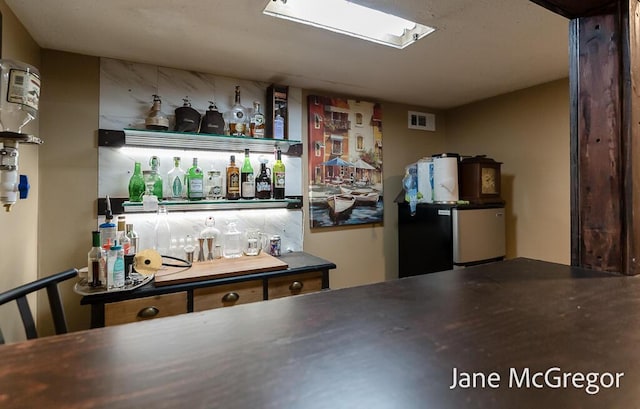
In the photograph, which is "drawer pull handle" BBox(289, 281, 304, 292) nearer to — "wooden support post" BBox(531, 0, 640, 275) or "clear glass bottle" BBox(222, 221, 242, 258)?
"clear glass bottle" BBox(222, 221, 242, 258)

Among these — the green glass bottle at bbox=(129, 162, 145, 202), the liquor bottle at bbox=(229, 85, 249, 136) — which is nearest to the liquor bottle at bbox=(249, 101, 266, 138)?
the liquor bottle at bbox=(229, 85, 249, 136)

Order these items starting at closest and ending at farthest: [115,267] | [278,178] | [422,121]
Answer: [115,267]
[278,178]
[422,121]

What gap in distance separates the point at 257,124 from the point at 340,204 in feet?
3.26

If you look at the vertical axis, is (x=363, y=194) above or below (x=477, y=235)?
above

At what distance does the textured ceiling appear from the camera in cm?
153

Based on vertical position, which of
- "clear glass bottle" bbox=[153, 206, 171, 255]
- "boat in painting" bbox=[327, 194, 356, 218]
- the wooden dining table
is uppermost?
"boat in painting" bbox=[327, 194, 356, 218]

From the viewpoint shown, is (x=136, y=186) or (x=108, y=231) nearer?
(x=108, y=231)

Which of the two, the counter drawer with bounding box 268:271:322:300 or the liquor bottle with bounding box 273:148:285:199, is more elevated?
the liquor bottle with bounding box 273:148:285:199

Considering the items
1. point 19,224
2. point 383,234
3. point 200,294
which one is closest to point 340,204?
point 383,234

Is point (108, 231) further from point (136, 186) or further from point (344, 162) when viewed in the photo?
point (344, 162)

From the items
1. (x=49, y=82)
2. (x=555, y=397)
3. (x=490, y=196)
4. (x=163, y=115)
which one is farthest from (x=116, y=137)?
(x=490, y=196)

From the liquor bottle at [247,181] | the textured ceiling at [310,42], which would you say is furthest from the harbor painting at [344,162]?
the liquor bottle at [247,181]

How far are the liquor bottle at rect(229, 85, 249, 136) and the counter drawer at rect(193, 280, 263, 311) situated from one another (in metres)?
1.08

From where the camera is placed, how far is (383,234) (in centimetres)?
307
